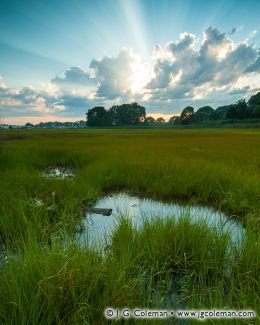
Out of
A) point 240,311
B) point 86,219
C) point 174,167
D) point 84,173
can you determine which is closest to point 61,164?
point 84,173

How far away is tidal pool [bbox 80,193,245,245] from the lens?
4.00m

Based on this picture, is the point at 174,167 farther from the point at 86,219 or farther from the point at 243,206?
the point at 86,219

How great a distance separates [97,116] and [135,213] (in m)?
89.5

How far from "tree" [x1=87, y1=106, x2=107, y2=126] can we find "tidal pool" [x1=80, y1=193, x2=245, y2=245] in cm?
8575

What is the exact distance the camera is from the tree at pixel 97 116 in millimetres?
89625

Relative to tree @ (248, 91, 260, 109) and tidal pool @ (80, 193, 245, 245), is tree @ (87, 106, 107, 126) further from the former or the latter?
tidal pool @ (80, 193, 245, 245)

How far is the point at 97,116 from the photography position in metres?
90.7

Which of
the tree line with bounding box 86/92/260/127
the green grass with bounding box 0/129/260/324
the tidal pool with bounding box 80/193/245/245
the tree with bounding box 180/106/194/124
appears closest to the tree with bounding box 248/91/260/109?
the tree line with bounding box 86/92/260/127

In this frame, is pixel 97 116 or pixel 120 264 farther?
pixel 97 116

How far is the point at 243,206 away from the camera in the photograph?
5.08m

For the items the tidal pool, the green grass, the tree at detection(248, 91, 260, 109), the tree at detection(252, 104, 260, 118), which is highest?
the tree at detection(248, 91, 260, 109)

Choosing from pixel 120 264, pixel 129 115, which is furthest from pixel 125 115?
pixel 120 264

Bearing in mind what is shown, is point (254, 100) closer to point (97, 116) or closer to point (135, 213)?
point (97, 116)

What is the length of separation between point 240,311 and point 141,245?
4.89 feet
